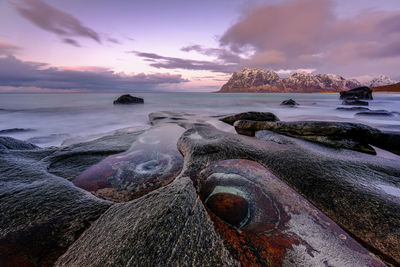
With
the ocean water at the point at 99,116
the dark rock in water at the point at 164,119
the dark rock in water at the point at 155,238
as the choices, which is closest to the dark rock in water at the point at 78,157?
the dark rock in water at the point at 155,238

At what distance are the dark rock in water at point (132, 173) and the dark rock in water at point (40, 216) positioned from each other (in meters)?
0.40

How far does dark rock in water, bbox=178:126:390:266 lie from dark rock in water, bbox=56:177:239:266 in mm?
271

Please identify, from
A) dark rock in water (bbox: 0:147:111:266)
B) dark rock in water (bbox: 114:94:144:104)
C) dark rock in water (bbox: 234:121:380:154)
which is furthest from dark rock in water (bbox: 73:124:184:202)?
dark rock in water (bbox: 114:94:144:104)

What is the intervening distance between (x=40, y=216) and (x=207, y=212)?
169cm

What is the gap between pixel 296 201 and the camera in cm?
192

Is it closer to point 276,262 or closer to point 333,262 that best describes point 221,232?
point 276,262

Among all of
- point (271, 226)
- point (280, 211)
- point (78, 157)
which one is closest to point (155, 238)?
point (271, 226)

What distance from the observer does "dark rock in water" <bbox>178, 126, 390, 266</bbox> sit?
1359 millimetres

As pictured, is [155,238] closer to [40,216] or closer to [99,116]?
[40,216]

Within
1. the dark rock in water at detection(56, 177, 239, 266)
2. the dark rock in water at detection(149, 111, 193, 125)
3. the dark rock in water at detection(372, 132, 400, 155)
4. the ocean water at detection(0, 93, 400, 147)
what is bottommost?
the ocean water at detection(0, 93, 400, 147)

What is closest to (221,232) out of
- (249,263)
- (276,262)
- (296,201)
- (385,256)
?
(249,263)

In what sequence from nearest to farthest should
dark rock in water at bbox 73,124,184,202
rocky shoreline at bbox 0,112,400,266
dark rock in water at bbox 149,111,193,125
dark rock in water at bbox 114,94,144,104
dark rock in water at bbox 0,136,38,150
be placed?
rocky shoreline at bbox 0,112,400,266 → dark rock in water at bbox 73,124,184,202 → dark rock in water at bbox 0,136,38,150 → dark rock in water at bbox 149,111,193,125 → dark rock in water at bbox 114,94,144,104

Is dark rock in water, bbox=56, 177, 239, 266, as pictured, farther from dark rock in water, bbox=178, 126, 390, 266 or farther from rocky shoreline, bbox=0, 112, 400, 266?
dark rock in water, bbox=178, 126, 390, 266

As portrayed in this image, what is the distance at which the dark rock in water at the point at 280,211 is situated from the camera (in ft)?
4.46
